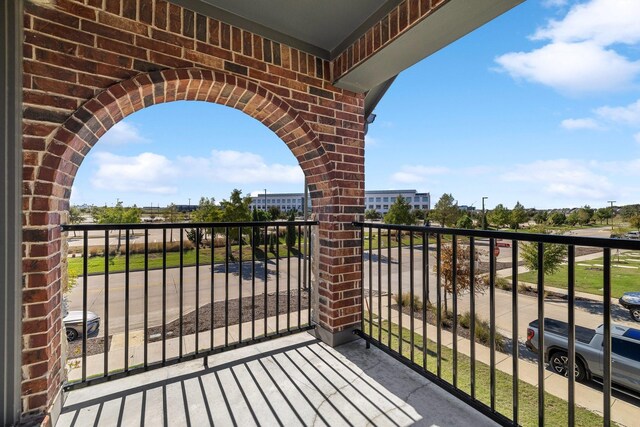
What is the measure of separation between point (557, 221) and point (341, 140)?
97.0 feet

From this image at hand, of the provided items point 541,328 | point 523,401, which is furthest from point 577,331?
point 541,328

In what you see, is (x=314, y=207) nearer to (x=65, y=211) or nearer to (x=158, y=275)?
(x=65, y=211)

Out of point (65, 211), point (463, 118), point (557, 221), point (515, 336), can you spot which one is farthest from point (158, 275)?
point (557, 221)

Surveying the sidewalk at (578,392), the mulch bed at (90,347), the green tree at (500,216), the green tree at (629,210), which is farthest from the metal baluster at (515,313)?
the green tree at (629,210)

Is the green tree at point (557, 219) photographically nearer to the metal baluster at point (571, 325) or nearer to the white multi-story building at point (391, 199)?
the metal baluster at point (571, 325)

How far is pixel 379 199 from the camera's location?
59.2 meters

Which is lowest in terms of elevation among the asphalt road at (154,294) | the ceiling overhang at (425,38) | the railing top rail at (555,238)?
the asphalt road at (154,294)

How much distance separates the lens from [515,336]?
4.09ft

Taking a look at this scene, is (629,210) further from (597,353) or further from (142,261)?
(142,261)

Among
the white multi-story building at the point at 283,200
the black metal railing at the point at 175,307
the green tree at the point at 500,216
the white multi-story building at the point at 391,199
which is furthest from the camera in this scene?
the white multi-story building at the point at 283,200

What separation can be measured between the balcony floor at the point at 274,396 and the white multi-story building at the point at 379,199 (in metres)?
47.9

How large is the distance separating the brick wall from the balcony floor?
11.2 inches

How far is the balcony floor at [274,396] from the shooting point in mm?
1377

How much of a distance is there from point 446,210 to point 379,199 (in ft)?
126
